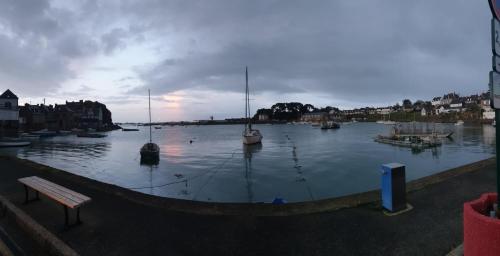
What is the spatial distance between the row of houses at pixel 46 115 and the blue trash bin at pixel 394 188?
105 meters

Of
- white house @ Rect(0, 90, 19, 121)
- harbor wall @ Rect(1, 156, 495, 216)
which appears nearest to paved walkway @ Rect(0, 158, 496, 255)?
harbor wall @ Rect(1, 156, 495, 216)

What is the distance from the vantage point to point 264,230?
22.3ft

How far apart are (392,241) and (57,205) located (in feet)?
29.8

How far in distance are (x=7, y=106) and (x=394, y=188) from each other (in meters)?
107

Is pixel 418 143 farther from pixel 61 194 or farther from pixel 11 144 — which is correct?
pixel 11 144

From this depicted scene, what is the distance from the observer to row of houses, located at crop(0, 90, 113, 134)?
85438 mm

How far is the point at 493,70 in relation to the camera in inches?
132

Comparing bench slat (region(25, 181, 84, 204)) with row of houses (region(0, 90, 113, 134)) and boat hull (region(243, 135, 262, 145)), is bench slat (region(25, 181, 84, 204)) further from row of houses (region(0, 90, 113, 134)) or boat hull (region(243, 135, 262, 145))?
row of houses (region(0, 90, 113, 134))

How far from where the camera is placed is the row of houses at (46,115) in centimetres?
8544

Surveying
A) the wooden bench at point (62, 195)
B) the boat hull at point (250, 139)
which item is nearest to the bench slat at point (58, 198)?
the wooden bench at point (62, 195)

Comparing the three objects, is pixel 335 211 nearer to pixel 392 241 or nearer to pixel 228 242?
pixel 392 241

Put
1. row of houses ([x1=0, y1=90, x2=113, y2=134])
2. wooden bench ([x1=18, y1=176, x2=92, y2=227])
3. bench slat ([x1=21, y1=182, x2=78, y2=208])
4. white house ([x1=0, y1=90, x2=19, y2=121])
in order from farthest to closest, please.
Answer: row of houses ([x1=0, y1=90, x2=113, y2=134]) < white house ([x1=0, y1=90, x2=19, y2=121]) < wooden bench ([x1=18, y1=176, x2=92, y2=227]) < bench slat ([x1=21, y1=182, x2=78, y2=208])

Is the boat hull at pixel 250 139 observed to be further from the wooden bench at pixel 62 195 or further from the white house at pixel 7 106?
the white house at pixel 7 106

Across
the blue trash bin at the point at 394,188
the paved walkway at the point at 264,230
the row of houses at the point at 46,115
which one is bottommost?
the paved walkway at the point at 264,230
